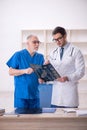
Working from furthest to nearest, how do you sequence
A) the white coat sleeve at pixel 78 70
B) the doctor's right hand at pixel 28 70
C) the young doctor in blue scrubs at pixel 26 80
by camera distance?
1. the young doctor in blue scrubs at pixel 26 80
2. the doctor's right hand at pixel 28 70
3. the white coat sleeve at pixel 78 70

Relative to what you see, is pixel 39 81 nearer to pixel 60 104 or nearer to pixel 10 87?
pixel 60 104

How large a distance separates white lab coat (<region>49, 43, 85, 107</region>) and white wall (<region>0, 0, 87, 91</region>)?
4599mm

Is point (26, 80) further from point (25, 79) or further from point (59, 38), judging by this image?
point (59, 38)

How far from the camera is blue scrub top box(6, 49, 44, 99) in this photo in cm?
320

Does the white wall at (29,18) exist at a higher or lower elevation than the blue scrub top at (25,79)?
higher

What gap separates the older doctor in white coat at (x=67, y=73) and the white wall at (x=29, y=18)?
460 centimetres

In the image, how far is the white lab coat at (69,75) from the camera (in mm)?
2936

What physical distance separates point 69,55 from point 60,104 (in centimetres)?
52

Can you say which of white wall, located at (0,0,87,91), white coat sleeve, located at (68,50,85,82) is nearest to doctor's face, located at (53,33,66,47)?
white coat sleeve, located at (68,50,85,82)

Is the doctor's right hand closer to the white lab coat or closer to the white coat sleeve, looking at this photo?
the white lab coat

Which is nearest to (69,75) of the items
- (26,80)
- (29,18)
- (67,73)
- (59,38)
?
A: (67,73)

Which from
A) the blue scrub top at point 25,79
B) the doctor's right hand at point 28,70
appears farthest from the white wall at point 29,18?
the doctor's right hand at point 28,70

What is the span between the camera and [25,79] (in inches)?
126

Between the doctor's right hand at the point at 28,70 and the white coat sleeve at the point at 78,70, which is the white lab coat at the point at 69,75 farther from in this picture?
the doctor's right hand at the point at 28,70
